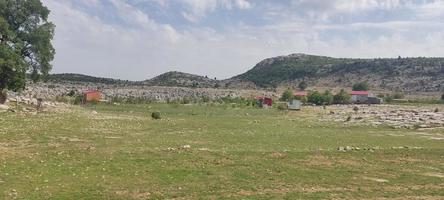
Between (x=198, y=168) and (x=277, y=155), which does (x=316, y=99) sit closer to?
(x=277, y=155)

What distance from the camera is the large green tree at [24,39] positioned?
5438 cm

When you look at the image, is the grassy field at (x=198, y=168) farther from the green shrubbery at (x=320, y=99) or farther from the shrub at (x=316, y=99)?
the green shrubbery at (x=320, y=99)

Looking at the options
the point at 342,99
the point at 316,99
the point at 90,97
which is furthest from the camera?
the point at 342,99

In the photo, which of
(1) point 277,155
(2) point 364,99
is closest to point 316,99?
(2) point 364,99

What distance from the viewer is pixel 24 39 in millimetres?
57875

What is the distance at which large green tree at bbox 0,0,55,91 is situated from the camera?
54375 mm

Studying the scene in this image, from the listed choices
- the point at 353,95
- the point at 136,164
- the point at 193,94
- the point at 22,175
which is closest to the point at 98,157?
the point at 136,164

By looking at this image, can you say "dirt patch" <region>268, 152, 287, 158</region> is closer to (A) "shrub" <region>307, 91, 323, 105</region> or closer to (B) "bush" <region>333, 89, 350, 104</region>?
(A) "shrub" <region>307, 91, 323, 105</region>

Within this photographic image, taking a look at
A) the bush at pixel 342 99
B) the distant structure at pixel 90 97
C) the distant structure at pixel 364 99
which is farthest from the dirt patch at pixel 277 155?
the bush at pixel 342 99

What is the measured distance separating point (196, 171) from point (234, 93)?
129m

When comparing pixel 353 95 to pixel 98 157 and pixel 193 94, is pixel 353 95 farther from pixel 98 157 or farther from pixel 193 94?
pixel 98 157

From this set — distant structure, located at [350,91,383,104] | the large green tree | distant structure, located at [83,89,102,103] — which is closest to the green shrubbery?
distant structure, located at [350,91,383,104]

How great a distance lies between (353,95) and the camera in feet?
477

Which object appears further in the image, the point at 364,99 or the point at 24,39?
the point at 364,99
